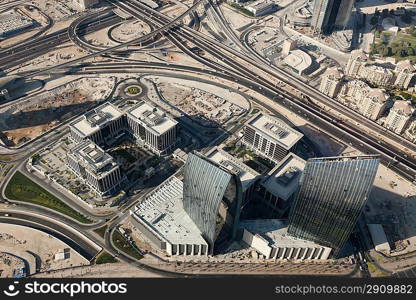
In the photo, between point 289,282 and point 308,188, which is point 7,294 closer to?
point 289,282

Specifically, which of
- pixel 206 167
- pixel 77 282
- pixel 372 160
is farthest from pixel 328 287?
pixel 77 282

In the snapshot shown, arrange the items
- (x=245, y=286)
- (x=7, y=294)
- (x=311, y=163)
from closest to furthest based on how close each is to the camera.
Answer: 1. (x=7, y=294)
2. (x=311, y=163)
3. (x=245, y=286)

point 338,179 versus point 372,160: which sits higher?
point 372,160

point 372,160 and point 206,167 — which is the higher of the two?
point 372,160

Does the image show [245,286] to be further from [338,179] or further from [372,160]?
[372,160]

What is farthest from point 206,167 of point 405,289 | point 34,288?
point 405,289

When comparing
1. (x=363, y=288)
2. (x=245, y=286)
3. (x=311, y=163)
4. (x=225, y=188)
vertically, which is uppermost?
(x=311, y=163)

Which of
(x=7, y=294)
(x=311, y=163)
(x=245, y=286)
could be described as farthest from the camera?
(x=245, y=286)

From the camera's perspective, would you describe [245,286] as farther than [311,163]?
Yes

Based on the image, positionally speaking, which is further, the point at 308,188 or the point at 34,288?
the point at 308,188
